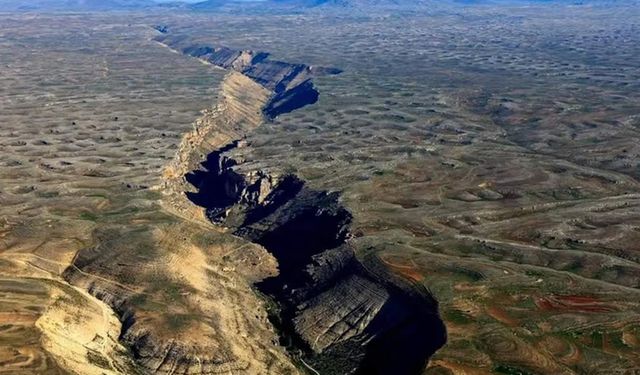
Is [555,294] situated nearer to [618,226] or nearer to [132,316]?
[618,226]

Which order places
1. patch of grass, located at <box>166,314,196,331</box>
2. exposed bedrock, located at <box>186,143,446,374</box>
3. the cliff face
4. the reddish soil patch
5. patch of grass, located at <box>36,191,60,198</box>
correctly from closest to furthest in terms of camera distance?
the cliff face → the reddish soil patch → exposed bedrock, located at <box>186,143,446,374</box> → patch of grass, located at <box>166,314,196,331</box> → patch of grass, located at <box>36,191,60,198</box>

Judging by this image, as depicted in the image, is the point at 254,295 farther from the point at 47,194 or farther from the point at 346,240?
the point at 47,194

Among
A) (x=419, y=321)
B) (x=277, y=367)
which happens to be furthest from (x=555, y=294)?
(x=277, y=367)

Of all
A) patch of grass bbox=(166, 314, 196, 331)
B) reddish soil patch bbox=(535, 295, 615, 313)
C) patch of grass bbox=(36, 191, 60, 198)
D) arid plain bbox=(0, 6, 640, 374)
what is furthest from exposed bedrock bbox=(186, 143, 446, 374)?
patch of grass bbox=(36, 191, 60, 198)

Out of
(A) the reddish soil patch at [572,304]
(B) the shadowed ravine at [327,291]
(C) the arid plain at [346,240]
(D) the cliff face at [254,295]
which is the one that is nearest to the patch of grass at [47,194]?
(C) the arid plain at [346,240]

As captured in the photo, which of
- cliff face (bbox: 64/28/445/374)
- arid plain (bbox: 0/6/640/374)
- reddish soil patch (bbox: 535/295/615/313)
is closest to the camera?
arid plain (bbox: 0/6/640/374)

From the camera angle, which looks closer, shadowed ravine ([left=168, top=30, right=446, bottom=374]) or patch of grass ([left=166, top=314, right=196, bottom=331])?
shadowed ravine ([left=168, top=30, right=446, bottom=374])

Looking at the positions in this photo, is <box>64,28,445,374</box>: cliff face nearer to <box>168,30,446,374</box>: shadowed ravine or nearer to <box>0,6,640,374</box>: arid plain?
<box>168,30,446,374</box>: shadowed ravine
